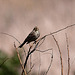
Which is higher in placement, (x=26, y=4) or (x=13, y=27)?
(x=26, y=4)

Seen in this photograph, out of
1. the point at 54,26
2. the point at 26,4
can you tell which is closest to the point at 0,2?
the point at 26,4

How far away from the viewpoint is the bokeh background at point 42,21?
7.41 m

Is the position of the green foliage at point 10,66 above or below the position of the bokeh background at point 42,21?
below

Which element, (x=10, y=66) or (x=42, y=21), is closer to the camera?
(x=10, y=66)

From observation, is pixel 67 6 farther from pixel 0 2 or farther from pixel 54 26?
pixel 0 2

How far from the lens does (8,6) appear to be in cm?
848

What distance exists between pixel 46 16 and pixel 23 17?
930mm

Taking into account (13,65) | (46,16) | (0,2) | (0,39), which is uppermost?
(0,2)

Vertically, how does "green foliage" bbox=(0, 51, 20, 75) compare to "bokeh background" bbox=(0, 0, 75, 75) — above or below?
below

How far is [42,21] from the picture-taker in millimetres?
8758

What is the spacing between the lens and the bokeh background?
7414 millimetres

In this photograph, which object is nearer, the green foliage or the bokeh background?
the green foliage

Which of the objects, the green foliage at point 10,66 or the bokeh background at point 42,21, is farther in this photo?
the bokeh background at point 42,21

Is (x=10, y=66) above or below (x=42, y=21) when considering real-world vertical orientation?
below
